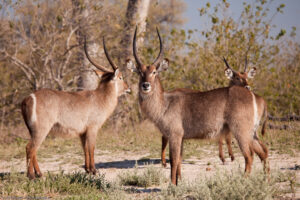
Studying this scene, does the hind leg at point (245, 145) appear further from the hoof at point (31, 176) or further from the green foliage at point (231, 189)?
the hoof at point (31, 176)

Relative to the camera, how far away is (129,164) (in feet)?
24.9

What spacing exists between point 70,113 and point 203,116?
260cm

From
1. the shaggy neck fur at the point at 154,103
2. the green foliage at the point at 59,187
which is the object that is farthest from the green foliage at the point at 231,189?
the shaggy neck fur at the point at 154,103

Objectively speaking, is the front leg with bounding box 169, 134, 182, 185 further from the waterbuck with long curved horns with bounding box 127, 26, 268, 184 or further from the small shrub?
the small shrub

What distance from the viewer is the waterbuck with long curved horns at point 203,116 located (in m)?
5.30

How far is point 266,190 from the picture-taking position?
4.14 m

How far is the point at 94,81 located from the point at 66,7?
2551 mm

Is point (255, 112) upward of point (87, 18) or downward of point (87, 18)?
downward

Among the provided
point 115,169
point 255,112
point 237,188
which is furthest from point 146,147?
point 237,188

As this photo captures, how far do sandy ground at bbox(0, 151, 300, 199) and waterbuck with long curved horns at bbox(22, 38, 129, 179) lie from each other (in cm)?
45

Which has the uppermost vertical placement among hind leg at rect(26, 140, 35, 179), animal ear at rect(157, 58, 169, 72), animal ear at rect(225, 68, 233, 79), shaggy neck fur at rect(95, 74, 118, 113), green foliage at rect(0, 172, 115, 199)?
animal ear at rect(225, 68, 233, 79)

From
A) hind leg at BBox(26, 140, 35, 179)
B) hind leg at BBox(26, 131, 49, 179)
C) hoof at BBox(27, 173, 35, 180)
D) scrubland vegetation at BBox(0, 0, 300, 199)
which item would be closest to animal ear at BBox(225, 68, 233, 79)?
scrubland vegetation at BBox(0, 0, 300, 199)

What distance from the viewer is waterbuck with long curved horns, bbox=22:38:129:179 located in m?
6.39

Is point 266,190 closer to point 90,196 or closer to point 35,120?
point 90,196
